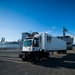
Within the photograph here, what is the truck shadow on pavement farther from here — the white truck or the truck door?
the truck door

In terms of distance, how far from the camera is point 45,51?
1684cm

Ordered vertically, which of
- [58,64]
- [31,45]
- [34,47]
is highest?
[31,45]

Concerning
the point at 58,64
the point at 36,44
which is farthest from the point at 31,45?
the point at 58,64

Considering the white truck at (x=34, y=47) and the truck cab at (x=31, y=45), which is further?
the truck cab at (x=31, y=45)

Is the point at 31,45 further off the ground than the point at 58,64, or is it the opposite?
the point at 31,45

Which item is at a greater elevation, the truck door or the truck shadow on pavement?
the truck door

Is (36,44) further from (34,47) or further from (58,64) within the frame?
(58,64)

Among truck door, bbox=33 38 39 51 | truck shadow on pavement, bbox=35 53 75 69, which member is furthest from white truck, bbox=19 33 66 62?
truck shadow on pavement, bbox=35 53 75 69

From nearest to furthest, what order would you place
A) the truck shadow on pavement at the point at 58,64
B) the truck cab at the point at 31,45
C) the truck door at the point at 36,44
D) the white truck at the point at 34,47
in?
1. the truck shadow on pavement at the point at 58,64
2. the white truck at the point at 34,47
3. the truck cab at the point at 31,45
4. the truck door at the point at 36,44

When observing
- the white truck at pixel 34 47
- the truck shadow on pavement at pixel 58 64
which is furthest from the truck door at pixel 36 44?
the truck shadow on pavement at pixel 58 64

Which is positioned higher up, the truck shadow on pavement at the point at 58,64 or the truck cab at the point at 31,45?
the truck cab at the point at 31,45

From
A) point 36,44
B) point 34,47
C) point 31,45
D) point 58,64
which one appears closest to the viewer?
point 58,64

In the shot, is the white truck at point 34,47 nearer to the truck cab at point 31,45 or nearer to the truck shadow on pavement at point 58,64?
the truck cab at point 31,45

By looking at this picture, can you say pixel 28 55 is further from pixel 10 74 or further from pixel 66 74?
pixel 66 74
